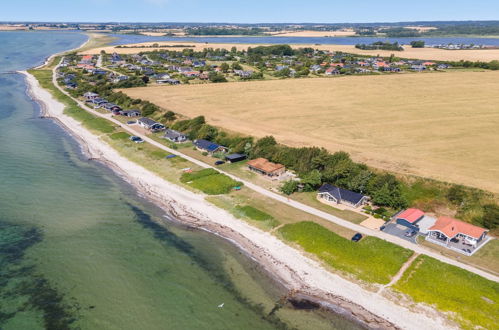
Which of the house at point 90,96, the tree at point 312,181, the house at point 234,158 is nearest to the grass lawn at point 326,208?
the tree at point 312,181

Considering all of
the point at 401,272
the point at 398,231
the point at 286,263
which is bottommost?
the point at 286,263

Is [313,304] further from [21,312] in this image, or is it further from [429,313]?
[21,312]

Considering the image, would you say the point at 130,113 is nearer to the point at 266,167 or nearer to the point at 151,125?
the point at 151,125

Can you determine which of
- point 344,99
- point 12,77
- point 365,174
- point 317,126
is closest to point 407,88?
point 344,99

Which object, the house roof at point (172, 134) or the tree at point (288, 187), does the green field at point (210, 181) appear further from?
the house roof at point (172, 134)

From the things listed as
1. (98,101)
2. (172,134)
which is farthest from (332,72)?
(172,134)

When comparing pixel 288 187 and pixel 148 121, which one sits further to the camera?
pixel 148 121

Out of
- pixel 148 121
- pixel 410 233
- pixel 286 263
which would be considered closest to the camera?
pixel 286 263

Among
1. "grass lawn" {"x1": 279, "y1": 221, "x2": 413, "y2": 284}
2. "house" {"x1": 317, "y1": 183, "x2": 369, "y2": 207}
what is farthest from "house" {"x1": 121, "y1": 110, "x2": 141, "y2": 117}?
"grass lawn" {"x1": 279, "y1": 221, "x2": 413, "y2": 284}
